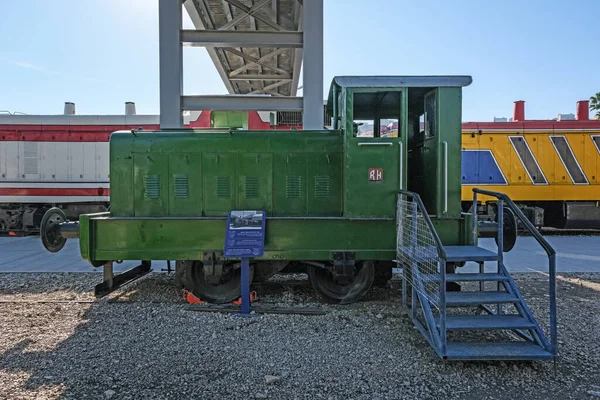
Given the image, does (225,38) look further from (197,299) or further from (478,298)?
(478,298)

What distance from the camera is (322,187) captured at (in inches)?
227

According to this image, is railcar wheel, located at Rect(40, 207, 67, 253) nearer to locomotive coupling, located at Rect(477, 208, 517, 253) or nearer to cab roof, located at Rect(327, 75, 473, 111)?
cab roof, located at Rect(327, 75, 473, 111)

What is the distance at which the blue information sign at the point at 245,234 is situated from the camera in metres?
5.25

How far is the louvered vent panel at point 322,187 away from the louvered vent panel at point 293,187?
0.83 ft

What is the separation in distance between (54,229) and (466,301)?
5.78 metres

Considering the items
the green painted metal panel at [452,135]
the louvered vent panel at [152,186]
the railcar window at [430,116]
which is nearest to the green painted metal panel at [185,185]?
the louvered vent panel at [152,186]

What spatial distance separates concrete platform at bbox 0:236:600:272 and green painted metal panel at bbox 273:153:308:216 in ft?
12.3

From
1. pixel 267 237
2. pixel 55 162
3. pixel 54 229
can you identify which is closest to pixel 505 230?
pixel 267 237

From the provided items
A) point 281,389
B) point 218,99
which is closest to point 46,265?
point 218,99

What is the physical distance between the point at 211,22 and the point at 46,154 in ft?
23.1

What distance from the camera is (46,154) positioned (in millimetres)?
12977

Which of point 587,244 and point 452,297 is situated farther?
point 587,244

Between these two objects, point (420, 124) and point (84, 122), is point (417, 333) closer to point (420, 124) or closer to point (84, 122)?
point (420, 124)

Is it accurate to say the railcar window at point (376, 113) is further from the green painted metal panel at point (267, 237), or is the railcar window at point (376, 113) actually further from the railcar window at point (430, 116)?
the green painted metal panel at point (267, 237)
